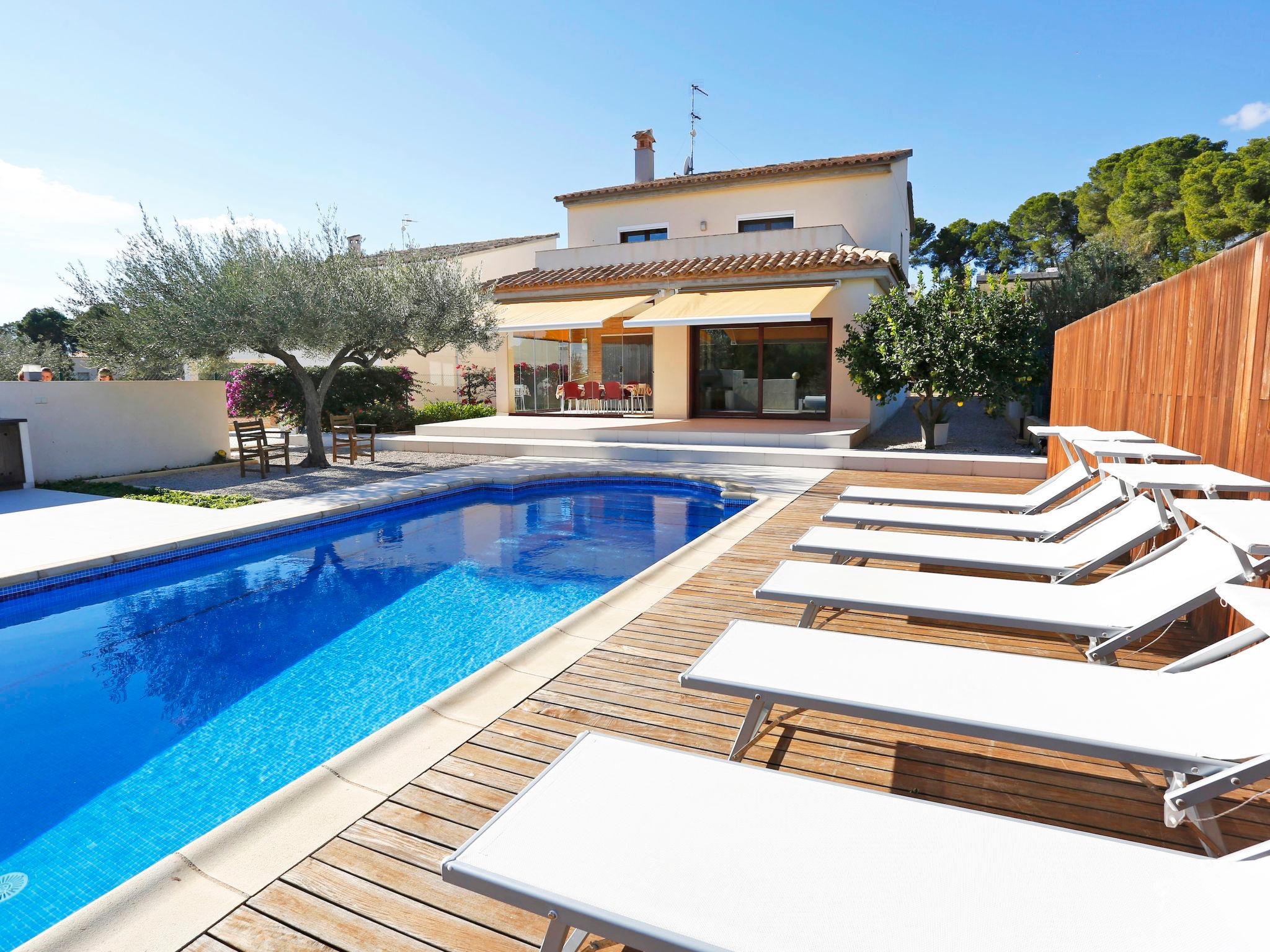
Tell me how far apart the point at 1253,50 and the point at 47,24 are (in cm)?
4194

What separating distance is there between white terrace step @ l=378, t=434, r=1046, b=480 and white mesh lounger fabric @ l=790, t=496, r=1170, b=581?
7.40 meters

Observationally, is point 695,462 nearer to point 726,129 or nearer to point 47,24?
point 47,24

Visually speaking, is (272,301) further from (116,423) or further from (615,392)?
(615,392)

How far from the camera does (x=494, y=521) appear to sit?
37.7 feet

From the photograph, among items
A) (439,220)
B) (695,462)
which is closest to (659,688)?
(695,462)

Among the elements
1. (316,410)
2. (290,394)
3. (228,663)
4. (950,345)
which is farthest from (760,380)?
(228,663)

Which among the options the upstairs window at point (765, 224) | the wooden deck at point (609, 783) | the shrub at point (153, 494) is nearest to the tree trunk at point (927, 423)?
the upstairs window at point (765, 224)

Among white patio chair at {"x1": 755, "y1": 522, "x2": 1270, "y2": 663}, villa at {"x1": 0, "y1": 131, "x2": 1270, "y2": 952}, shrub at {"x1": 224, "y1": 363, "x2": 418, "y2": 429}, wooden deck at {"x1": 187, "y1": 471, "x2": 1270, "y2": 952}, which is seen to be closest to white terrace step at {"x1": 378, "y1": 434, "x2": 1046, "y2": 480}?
villa at {"x1": 0, "y1": 131, "x2": 1270, "y2": 952}

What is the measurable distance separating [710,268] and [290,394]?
1274 centimetres

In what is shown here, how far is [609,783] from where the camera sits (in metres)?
2.28

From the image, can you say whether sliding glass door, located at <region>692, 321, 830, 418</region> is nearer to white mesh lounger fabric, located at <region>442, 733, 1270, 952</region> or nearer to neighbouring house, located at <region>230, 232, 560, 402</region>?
neighbouring house, located at <region>230, 232, 560, 402</region>

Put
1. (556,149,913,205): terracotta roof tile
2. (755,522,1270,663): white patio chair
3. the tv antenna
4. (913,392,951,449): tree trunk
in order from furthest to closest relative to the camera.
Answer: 1. the tv antenna
2. (556,149,913,205): terracotta roof tile
3. (913,392,951,449): tree trunk
4. (755,522,1270,663): white patio chair

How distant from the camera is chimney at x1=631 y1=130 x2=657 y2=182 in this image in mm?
25547

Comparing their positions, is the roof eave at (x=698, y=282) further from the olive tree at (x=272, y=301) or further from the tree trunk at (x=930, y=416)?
the olive tree at (x=272, y=301)
